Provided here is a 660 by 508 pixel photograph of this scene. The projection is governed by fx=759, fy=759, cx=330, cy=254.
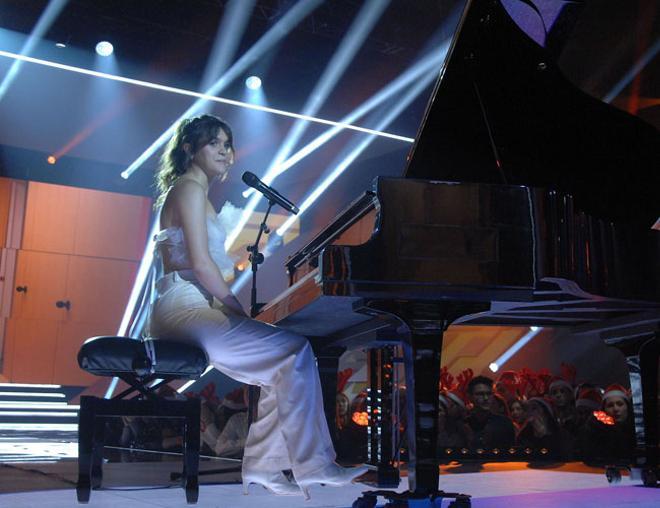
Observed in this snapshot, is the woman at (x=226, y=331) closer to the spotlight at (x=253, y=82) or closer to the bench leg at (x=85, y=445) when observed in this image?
the bench leg at (x=85, y=445)

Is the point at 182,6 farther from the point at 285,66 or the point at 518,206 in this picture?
the point at 518,206

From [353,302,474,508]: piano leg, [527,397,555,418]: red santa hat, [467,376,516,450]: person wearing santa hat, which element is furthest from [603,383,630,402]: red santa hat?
[353,302,474,508]: piano leg

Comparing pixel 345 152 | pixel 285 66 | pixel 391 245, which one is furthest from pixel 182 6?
pixel 391 245

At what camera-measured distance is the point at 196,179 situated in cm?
267

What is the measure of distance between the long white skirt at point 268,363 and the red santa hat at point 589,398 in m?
3.43

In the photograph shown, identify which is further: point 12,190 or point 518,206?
point 12,190

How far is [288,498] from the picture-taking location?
9.44 feet

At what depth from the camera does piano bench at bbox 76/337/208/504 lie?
2.48 metres

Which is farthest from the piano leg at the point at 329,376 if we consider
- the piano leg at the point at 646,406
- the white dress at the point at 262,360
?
the piano leg at the point at 646,406

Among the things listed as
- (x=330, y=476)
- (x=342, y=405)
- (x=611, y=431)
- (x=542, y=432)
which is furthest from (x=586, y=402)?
(x=330, y=476)

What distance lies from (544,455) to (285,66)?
14.7 feet

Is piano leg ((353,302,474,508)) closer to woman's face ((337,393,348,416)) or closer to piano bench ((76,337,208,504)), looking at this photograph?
piano bench ((76,337,208,504))

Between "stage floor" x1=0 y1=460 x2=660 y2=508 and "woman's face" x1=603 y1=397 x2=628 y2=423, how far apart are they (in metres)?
1.00

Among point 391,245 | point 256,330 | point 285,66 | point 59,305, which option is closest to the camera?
point 391,245
